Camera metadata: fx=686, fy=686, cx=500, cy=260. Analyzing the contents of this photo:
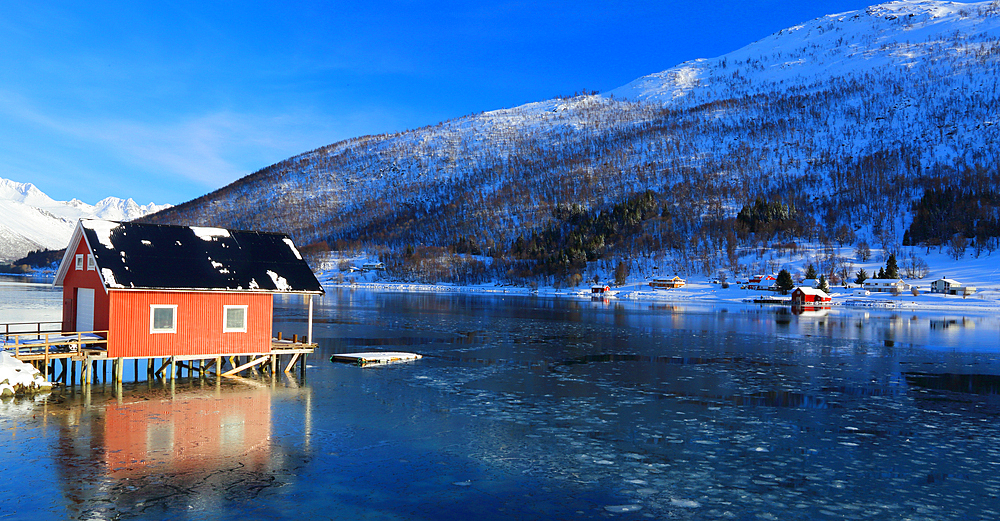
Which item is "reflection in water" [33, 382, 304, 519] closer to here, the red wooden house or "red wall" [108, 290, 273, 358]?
"red wall" [108, 290, 273, 358]

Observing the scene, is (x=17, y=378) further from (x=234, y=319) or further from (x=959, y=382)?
(x=959, y=382)

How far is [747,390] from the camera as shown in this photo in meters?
29.6

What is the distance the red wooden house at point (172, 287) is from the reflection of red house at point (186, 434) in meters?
3.95

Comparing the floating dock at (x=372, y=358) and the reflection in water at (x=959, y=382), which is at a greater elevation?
the floating dock at (x=372, y=358)

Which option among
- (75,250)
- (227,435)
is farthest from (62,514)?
(75,250)

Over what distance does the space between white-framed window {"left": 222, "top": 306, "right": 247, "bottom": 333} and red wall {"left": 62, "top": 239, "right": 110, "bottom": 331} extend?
4.50 meters

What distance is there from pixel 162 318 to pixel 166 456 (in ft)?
40.6

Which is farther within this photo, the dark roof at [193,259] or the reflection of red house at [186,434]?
the dark roof at [193,259]

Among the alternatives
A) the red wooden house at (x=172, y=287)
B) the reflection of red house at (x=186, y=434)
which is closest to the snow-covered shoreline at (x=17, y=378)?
the red wooden house at (x=172, y=287)

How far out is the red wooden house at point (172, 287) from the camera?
27.5 m

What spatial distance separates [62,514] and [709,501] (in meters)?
13.2

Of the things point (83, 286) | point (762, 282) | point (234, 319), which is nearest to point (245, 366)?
point (234, 319)

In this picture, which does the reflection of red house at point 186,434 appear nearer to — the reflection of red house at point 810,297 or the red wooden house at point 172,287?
the red wooden house at point 172,287

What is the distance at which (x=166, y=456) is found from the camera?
17.4 meters
